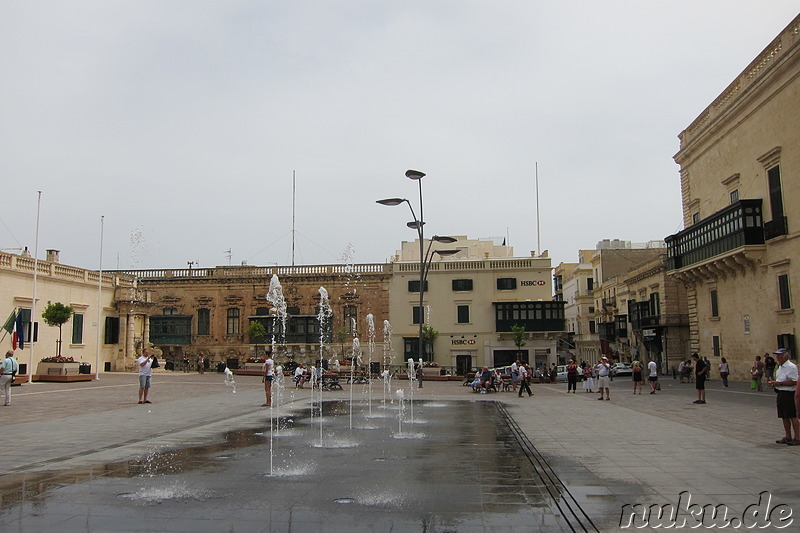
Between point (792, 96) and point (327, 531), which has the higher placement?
point (792, 96)

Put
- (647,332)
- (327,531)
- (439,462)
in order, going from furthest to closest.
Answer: (647,332) → (439,462) → (327,531)

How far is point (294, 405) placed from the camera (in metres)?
18.9

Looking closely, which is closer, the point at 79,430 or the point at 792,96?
the point at 79,430

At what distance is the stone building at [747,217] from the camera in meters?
23.5

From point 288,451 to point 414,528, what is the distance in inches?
188

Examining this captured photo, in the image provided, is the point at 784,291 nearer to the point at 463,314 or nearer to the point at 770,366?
the point at 770,366

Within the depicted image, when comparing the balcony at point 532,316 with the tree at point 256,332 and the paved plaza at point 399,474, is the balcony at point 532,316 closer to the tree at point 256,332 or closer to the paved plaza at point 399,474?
the tree at point 256,332

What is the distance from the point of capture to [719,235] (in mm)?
27734

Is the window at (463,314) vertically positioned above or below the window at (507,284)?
below

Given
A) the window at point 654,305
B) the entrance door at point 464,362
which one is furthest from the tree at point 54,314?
the window at point 654,305

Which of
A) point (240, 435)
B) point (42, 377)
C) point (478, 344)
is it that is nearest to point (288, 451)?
point (240, 435)

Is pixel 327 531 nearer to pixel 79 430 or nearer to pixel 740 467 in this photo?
pixel 740 467

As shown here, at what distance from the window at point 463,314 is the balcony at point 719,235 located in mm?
17934

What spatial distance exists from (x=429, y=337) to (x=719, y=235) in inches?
926
